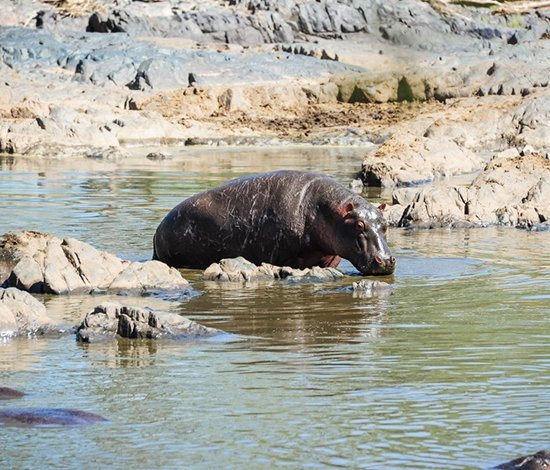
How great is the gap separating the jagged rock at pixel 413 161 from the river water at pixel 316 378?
9807 mm

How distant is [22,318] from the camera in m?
7.95

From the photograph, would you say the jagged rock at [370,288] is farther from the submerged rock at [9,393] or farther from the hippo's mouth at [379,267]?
the submerged rock at [9,393]

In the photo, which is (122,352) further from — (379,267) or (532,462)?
(379,267)

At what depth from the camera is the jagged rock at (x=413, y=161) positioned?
22062mm

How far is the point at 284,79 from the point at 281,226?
36878 mm

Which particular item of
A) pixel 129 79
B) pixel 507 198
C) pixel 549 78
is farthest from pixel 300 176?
pixel 129 79

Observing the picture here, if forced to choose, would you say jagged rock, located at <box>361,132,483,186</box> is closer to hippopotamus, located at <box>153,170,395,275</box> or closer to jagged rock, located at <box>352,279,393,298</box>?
hippopotamus, located at <box>153,170,395,275</box>

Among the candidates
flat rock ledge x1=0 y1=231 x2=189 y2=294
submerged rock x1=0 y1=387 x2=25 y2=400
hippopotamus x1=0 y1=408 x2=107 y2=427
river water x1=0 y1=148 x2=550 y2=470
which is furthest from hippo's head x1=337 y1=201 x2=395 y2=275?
hippopotamus x1=0 y1=408 x2=107 y2=427

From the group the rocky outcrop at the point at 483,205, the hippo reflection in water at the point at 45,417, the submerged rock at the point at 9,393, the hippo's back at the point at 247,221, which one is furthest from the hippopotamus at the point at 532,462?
the rocky outcrop at the point at 483,205

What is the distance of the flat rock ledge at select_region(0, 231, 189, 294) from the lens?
32.9ft

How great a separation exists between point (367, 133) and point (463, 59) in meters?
9.08

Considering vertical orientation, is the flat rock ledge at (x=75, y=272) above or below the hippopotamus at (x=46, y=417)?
Answer: below

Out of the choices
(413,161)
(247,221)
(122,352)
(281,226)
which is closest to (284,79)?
(413,161)

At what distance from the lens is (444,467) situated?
4785 mm
